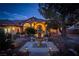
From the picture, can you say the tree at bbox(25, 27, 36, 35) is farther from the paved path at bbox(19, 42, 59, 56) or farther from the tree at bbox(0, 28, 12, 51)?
the tree at bbox(0, 28, 12, 51)

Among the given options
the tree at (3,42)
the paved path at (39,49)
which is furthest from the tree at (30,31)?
the tree at (3,42)

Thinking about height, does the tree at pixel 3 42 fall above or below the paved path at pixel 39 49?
above

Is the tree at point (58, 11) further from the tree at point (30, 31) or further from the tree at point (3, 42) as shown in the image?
the tree at point (3, 42)

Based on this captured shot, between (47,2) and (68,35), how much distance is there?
49 cm

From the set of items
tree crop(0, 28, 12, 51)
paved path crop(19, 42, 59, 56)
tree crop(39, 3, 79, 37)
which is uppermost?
tree crop(39, 3, 79, 37)

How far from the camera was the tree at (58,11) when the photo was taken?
141 cm

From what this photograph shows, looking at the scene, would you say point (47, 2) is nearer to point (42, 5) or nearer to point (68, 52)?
point (42, 5)

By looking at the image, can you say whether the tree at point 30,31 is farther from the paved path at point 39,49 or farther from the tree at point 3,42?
the tree at point 3,42

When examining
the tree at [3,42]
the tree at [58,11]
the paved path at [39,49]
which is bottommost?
the paved path at [39,49]

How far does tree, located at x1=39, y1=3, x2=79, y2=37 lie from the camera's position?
1.41m

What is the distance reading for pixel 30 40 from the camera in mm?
1408

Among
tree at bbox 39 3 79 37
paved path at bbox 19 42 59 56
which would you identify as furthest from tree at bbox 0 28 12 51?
tree at bbox 39 3 79 37

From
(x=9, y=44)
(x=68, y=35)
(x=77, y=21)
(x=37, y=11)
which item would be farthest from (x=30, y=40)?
(x=77, y=21)

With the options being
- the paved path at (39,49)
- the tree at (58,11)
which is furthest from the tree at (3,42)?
the tree at (58,11)
